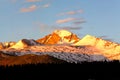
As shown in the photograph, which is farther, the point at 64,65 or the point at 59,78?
the point at 64,65

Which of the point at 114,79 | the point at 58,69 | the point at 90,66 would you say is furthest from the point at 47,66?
the point at 114,79

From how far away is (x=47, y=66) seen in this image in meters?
98.1

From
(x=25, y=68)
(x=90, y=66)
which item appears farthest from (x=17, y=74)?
(x=90, y=66)

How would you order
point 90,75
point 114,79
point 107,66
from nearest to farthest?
point 114,79 → point 90,75 → point 107,66

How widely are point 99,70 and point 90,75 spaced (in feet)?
13.0

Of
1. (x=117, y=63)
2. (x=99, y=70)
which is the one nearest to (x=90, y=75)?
(x=99, y=70)

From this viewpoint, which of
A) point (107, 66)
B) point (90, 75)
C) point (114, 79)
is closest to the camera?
point (114, 79)

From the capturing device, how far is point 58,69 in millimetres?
98125

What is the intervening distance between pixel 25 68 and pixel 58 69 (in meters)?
7.72

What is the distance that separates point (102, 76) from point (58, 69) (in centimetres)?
1357

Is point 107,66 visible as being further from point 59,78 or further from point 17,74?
point 17,74

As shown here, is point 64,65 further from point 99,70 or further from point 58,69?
point 99,70

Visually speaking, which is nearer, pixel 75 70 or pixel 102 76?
pixel 102 76

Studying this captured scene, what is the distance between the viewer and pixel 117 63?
326 ft
